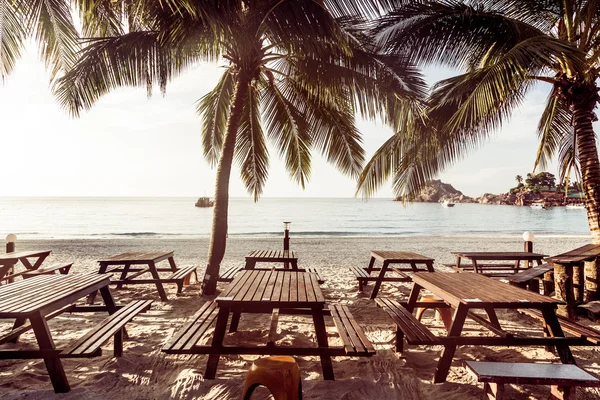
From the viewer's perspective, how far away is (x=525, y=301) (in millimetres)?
2693

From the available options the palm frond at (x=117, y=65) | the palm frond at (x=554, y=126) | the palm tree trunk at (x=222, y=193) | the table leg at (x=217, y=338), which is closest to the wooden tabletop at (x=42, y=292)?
the table leg at (x=217, y=338)

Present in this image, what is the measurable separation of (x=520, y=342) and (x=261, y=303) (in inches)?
86.3

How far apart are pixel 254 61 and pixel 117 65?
2.22 m

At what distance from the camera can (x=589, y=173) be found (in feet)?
17.8

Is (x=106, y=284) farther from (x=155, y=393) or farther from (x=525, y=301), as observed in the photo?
(x=525, y=301)

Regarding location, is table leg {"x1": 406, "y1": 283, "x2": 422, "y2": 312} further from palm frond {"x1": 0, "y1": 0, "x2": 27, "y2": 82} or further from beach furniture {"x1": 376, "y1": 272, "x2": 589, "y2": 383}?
palm frond {"x1": 0, "y1": 0, "x2": 27, "y2": 82}

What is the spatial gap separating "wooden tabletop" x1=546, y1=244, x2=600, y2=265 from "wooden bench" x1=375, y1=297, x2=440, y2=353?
2415 mm

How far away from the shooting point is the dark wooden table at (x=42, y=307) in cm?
249

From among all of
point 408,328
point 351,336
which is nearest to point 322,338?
point 351,336

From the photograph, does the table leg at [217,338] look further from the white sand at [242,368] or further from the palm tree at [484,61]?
the palm tree at [484,61]

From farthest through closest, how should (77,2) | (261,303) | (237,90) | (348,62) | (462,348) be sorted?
(237,90)
(348,62)
(77,2)
(462,348)
(261,303)

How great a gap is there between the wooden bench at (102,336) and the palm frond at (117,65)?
3.49 m

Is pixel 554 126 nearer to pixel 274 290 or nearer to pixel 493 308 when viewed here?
pixel 493 308

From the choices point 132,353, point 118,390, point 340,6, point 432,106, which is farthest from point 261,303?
point 432,106
